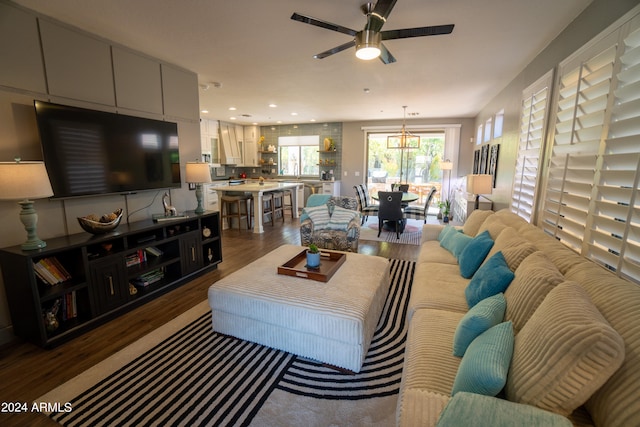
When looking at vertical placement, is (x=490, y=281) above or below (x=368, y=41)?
below

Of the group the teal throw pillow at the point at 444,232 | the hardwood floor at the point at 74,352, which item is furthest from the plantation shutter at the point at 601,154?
the hardwood floor at the point at 74,352

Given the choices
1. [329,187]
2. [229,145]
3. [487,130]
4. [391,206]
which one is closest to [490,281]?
[391,206]

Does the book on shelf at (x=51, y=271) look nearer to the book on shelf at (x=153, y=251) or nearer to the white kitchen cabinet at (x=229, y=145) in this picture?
the book on shelf at (x=153, y=251)

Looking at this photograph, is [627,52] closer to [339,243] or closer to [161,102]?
[339,243]

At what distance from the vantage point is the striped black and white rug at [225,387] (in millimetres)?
1618

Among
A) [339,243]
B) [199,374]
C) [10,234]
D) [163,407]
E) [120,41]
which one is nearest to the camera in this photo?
[163,407]

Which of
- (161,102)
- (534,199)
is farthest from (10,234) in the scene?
(534,199)

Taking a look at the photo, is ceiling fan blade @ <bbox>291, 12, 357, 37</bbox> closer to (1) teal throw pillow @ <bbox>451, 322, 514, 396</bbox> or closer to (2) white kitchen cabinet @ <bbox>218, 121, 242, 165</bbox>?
(1) teal throw pillow @ <bbox>451, 322, 514, 396</bbox>

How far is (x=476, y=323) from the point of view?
143 centimetres

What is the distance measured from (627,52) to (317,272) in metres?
2.49

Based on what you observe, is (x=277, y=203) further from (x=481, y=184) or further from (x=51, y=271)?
(x=51, y=271)

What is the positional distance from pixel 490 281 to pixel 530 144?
2.17 m

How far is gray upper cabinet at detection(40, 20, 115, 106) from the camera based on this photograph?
248cm

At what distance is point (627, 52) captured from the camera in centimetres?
169
